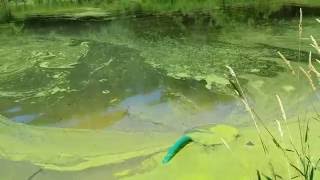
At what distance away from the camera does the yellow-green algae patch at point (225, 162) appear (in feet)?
8.79

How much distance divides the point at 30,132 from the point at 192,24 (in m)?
5.28

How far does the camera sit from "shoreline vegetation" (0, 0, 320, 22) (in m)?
9.88

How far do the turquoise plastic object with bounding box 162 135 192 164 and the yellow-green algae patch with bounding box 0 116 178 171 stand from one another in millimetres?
155

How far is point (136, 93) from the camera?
4.75 metres

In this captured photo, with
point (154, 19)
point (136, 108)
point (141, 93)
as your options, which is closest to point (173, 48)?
point (141, 93)

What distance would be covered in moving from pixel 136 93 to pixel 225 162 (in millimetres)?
2040

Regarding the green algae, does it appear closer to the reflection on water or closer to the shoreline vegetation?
the reflection on water

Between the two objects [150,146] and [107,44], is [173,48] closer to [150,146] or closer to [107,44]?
[107,44]

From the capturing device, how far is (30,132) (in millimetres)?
3713

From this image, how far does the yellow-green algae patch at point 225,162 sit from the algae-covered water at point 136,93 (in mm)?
10

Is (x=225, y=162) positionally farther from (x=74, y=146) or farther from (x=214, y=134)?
(x=74, y=146)

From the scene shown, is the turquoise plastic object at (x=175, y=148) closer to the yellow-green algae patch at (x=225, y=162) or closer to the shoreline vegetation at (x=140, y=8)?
the yellow-green algae patch at (x=225, y=162)

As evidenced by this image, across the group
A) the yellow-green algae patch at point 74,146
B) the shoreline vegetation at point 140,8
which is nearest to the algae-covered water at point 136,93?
the yellow-green algae patch at point 74,146

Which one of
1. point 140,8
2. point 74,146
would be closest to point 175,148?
point 74,146
